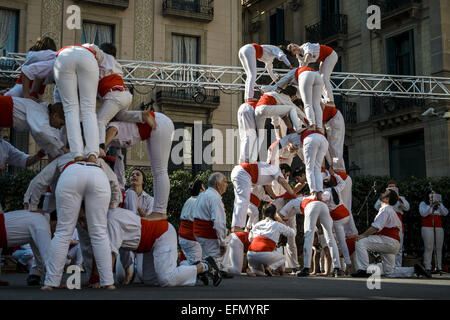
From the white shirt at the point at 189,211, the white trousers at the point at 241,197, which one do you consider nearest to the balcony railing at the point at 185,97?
the white trousers at the point at 241,197

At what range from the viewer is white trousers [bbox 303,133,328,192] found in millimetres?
9906

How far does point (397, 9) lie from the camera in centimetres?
2341

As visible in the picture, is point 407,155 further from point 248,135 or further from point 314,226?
point 314,226

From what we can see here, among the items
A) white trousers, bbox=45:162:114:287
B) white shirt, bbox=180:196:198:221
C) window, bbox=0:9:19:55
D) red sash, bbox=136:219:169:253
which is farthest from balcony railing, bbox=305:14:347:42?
white trousers, bbox=45:162:114:287

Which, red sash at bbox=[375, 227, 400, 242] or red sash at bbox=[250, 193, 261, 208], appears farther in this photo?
red sash at bbox=[250, 193, 261, 208]

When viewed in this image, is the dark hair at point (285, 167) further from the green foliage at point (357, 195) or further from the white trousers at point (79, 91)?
the green foliage at point (357, 195)

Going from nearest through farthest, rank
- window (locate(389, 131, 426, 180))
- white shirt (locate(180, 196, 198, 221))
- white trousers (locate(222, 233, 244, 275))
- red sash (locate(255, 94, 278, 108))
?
white shirt (locate(180, 196, 198, 221)) → white trousers (locate(222, 233, 244, 275)) → red sash (locate(255, 94, 278, 108)) → window (locate(389, 131, 426, 180))

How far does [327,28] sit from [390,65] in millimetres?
3824

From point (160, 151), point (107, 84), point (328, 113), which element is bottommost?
point (160, 151)

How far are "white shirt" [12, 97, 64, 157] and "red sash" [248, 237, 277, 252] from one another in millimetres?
3983

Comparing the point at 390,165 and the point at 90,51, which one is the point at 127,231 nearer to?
the point at 90,51

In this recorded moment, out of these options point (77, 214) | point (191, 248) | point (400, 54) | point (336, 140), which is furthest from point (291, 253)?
point (400, 54)

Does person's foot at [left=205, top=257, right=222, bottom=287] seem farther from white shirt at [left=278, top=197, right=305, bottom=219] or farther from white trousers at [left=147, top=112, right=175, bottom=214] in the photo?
white shirt at [left=278, top=197, right=305, bottom=219]
